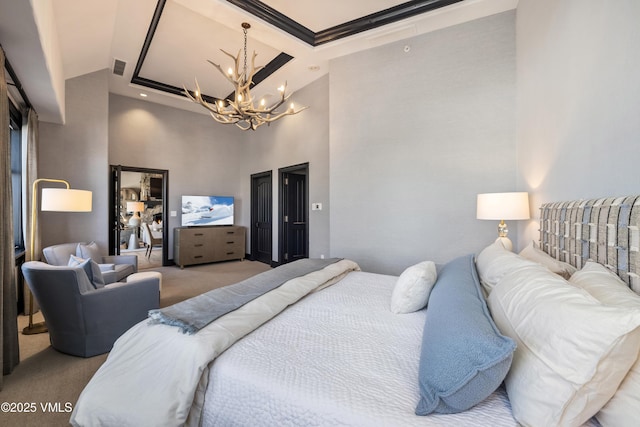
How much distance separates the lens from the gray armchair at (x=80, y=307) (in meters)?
2.16

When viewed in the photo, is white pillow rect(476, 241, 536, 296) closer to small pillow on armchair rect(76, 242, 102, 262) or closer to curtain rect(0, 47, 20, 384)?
curtain rect(0, 47, 20, 384)

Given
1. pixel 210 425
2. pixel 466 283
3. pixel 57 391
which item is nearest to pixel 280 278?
pixel 210 425

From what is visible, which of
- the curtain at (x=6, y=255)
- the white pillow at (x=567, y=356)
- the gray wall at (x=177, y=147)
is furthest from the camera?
the gray wall at (x=177, y=147)

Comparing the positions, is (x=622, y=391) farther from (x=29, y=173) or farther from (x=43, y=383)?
(x=29, y=173)

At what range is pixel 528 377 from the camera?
2.59 feet

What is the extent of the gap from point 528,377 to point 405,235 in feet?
9.08

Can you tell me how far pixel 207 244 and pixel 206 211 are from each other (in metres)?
0.79

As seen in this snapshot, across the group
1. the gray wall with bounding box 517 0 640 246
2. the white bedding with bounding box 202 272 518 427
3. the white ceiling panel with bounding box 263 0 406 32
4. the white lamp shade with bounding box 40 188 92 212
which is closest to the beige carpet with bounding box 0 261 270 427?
the white lamp shade with bounding box 40 188 92 212

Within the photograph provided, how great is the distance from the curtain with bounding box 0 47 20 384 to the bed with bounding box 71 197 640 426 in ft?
4.80

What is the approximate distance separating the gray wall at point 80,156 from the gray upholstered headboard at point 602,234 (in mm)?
5451

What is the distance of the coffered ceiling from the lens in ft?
9.51

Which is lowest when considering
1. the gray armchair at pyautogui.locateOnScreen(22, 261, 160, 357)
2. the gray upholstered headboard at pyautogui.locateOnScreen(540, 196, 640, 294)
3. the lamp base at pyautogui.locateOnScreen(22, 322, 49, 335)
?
the lamp base at pyautogui.locateOnScreen(22, 322, 49, 335)

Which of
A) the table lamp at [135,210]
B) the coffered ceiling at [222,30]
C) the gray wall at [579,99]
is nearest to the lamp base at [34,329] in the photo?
the coffered ceiling at [222,30]

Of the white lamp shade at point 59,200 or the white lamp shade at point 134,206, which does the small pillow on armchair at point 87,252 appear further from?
the white lamp shade at point 134,206
